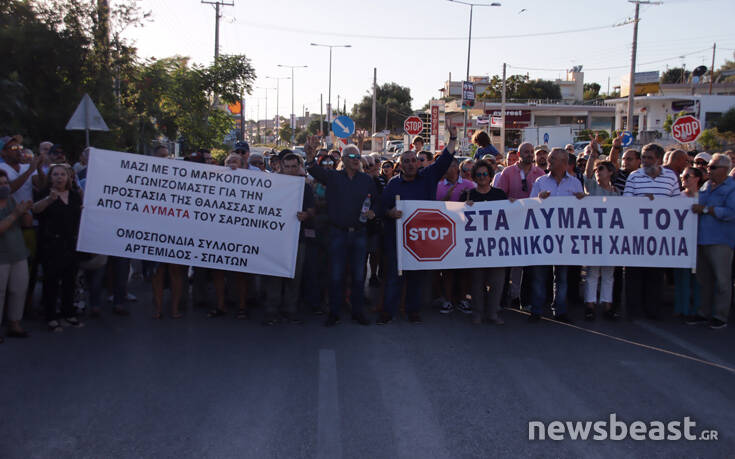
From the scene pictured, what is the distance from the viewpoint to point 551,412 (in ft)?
16.4

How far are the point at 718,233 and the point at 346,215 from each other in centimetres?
435

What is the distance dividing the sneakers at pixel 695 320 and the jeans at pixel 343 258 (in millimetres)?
3970

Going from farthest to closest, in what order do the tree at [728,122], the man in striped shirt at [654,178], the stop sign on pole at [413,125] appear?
the tree at [728,122], the stop sign on pole at [413,125], the man in striped shirt at [654,178]

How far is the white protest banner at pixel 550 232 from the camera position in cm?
780

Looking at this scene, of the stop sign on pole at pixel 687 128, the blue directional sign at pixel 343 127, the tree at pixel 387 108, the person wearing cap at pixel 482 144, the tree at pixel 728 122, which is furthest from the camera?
the tree at pixel 387 108

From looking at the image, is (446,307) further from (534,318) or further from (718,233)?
(718,233)

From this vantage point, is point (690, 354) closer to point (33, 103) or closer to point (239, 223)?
point (239, 223)

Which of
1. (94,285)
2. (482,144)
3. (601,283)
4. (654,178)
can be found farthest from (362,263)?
(482,144)

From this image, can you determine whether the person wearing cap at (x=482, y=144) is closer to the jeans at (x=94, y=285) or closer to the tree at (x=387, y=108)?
the jeans at (x=94, y=285)

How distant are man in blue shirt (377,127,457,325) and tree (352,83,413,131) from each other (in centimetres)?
7500

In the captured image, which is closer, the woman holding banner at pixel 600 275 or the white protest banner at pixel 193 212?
the white protest banner at pixel 193 212

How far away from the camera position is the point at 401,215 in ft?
25.3

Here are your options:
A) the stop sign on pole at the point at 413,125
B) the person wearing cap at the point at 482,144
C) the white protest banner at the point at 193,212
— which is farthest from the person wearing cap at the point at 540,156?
the stop sign on pole at the point at 413,125

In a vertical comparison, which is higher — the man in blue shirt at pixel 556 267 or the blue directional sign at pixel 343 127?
the blue directional sign at pixel 343 127
